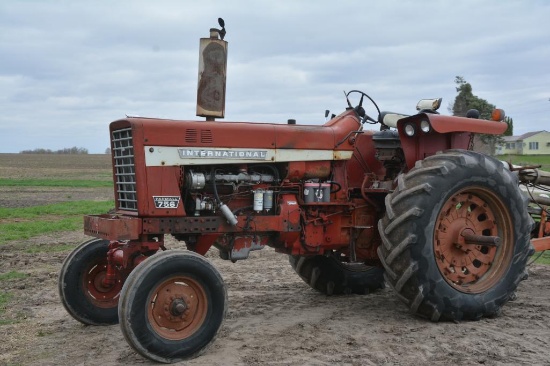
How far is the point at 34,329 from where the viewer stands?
6020 mm

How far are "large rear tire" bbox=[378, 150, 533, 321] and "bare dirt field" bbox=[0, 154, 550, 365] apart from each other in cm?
25

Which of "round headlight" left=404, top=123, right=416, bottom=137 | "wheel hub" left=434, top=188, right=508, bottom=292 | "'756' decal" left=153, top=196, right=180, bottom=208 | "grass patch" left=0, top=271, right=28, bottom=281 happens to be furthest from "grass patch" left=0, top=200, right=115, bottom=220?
"wheel hub" left=434, top=188, right=508, bottom=292

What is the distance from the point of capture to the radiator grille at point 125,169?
5.59 metres

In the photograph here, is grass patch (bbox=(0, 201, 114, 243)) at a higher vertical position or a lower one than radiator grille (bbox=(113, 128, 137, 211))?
lower

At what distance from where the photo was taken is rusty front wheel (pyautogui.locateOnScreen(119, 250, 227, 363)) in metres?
4.80

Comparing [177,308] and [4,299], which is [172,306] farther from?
[4,299]

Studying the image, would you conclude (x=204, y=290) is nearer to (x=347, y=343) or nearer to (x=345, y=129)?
(x=347, y=343)

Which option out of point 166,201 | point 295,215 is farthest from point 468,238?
point 166,201

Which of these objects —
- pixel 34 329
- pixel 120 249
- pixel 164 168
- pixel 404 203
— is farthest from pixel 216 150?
pixel 34 329

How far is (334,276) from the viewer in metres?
7.45

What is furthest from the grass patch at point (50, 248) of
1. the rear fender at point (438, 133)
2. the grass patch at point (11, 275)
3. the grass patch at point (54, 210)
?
the rear fender at point (438, 133)

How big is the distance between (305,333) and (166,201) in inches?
65.8

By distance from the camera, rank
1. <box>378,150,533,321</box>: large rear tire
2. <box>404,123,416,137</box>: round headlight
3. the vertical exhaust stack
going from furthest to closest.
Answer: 1. <box>404,123,416,137</box>: round headlight
2. the vertical exhaust stack
3. <box>378,150,533,321</box>: large rear tire

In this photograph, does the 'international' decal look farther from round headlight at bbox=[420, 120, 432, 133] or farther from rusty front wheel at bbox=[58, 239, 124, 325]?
round headlight at bbox=[420, 120, 432, 133]
